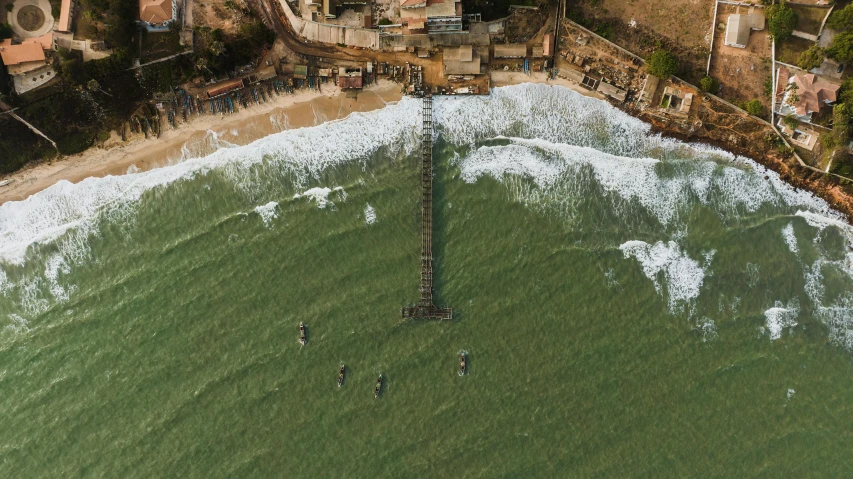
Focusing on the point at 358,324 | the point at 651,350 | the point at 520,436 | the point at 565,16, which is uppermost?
the point at 565,16

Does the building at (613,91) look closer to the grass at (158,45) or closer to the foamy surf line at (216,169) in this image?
the foamy surf line at (216,169)

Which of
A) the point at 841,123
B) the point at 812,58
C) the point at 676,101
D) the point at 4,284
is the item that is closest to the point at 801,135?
the point at 841,123

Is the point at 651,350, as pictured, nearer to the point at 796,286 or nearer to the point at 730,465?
the point at 730,465

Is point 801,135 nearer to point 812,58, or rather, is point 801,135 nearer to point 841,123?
point 841,123

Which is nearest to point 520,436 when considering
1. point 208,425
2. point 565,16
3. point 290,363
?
point 290,363

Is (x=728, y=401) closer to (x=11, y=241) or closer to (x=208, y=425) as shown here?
(x=208, y=425)

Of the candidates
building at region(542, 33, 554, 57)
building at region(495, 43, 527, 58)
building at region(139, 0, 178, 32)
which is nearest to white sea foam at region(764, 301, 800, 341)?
building at region(542, 33, 554, 57)

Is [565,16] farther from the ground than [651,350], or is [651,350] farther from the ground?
[565,16]
